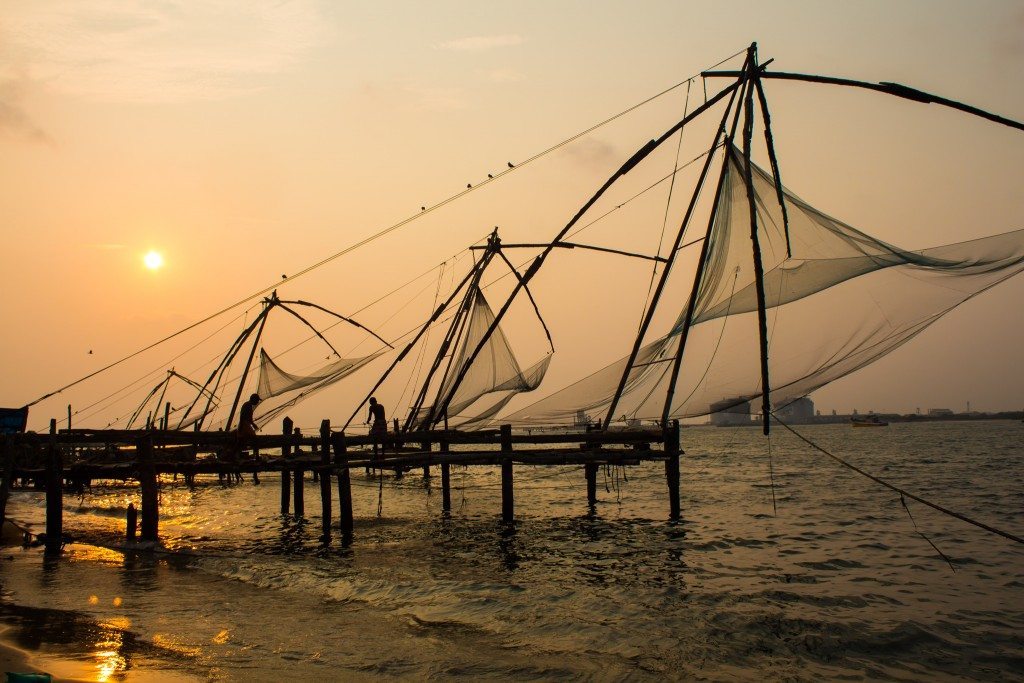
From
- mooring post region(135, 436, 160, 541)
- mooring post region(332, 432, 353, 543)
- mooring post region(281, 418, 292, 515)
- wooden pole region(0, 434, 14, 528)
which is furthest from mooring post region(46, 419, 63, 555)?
mooring post region(332, 432, 353, 543)

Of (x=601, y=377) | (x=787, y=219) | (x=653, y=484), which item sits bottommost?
(x=653, y=484)

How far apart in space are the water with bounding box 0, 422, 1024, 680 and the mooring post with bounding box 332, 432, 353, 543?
0.50 meters

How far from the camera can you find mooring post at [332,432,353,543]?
51.0 ft

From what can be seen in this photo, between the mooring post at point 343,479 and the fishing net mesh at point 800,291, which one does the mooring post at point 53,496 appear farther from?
the fishing net mesh at point 800,291

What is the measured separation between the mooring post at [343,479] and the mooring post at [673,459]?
21.7ft

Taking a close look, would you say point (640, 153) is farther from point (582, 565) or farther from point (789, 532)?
point (789, 532)

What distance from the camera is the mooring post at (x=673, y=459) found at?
54.3 feet

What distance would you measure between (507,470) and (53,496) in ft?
30.2

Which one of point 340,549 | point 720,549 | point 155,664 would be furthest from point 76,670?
point 720,549

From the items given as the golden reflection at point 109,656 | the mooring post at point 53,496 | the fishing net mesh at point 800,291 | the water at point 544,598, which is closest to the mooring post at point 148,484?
the water at point 544,598

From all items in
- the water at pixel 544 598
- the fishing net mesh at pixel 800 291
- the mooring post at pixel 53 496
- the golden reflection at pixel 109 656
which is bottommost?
the water at pixel 544 598

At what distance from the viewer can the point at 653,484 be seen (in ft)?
102

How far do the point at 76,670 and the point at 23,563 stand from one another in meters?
8.13

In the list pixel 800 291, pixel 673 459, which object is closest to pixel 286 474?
pixel 673 459
